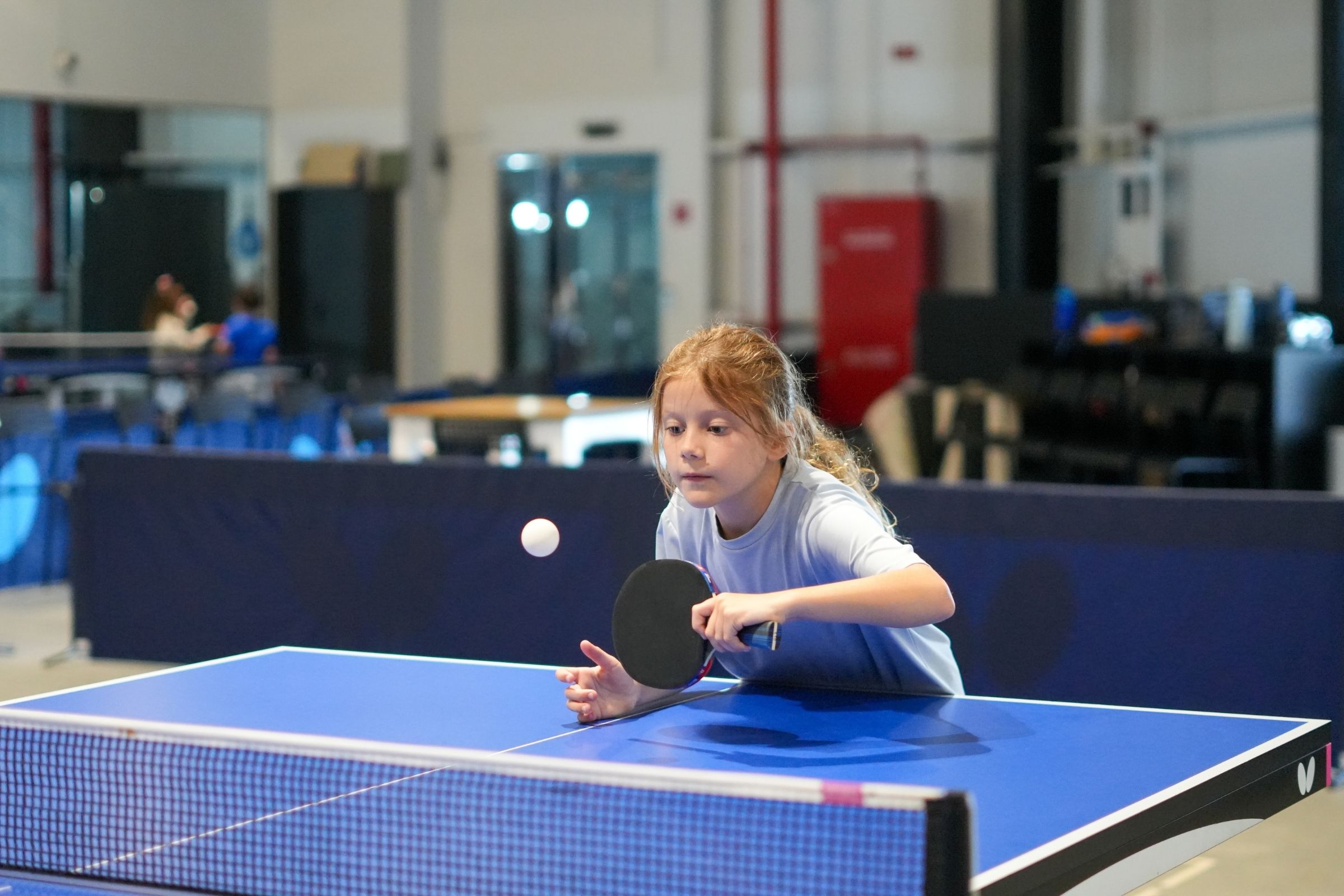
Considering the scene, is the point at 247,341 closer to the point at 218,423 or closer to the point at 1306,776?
the point at 218,423

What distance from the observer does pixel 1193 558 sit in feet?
14.9

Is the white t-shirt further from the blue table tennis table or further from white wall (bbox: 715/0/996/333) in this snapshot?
white wall (bbox: 715/0/996/333)

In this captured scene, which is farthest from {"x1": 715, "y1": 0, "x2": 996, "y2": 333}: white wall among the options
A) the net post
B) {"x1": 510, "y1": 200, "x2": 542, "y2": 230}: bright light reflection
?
the net post

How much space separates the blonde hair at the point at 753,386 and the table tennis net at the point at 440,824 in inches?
26.1

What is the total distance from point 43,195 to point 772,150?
6.48 meters

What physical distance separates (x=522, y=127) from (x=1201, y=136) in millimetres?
6190

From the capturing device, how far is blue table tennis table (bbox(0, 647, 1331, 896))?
1699 millimetres

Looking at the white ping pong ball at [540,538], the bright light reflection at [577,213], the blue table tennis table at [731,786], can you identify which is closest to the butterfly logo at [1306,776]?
the blue table tennis table at [731,786]

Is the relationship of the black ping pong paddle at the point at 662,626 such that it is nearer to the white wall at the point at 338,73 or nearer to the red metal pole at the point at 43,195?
the white wall at the point at 338,73

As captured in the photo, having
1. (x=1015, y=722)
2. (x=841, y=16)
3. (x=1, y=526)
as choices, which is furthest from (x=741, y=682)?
(x=841, y=16)

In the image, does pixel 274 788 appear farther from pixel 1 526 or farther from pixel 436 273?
pixel 436 273

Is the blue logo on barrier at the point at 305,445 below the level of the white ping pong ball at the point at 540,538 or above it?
below

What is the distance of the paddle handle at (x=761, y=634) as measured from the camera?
A: 2133 millimetres

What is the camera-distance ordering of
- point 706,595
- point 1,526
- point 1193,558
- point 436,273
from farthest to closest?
point 436,273 < point 1,526 < point 1193,558 < point 706,595
